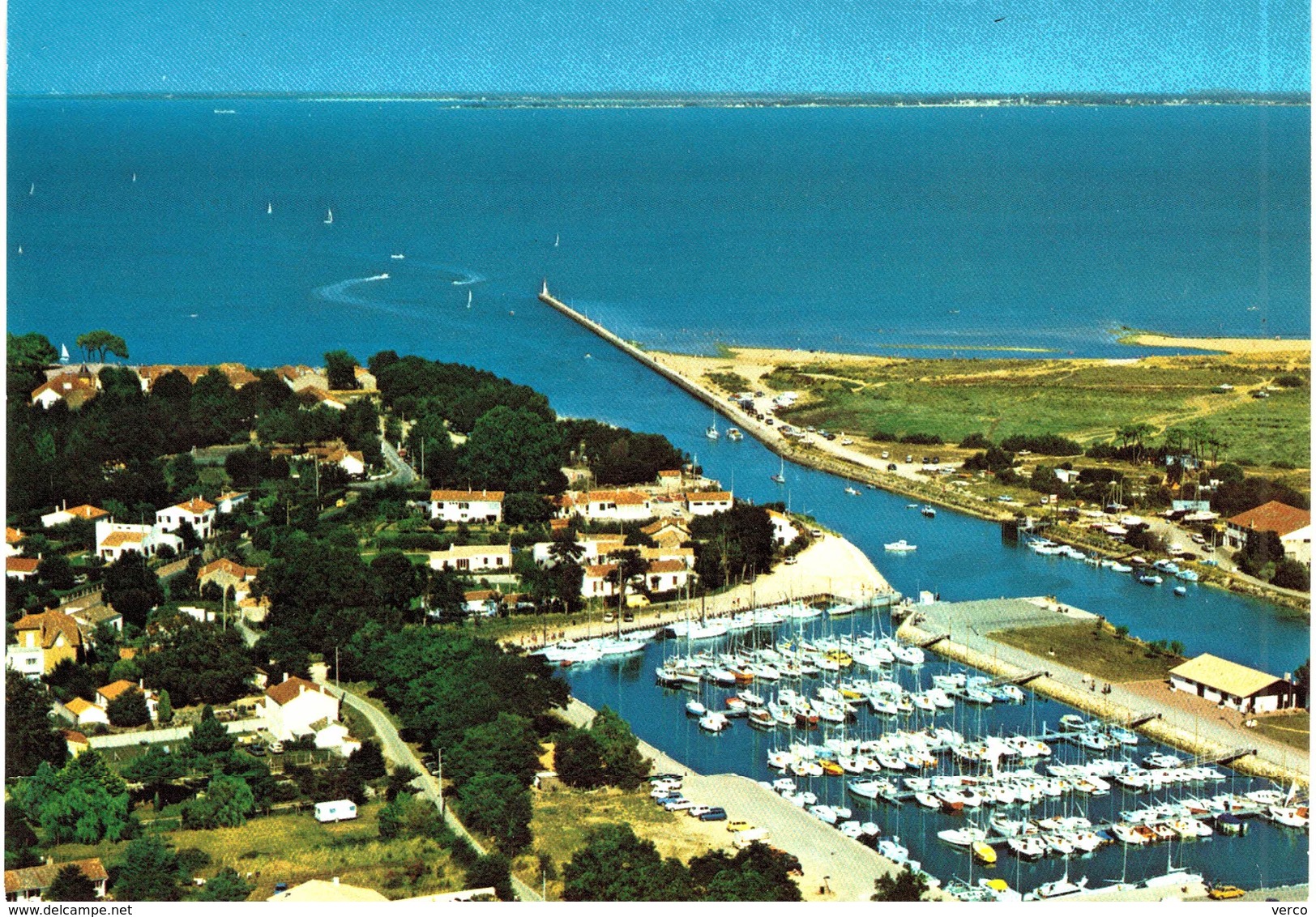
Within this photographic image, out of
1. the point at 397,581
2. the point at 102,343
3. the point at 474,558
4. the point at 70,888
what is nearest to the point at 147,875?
the point at 70,888

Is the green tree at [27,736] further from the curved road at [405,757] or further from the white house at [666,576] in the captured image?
the white house at [666,576]

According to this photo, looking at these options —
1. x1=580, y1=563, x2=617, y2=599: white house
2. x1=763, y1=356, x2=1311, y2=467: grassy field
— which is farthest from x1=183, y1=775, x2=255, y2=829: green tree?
x1=763, y1=356, x2=1311, y2=467: grassy field

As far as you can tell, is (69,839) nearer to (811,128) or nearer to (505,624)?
(505,624)

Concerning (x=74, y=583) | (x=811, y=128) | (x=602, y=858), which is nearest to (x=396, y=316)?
(x=74, y=583)

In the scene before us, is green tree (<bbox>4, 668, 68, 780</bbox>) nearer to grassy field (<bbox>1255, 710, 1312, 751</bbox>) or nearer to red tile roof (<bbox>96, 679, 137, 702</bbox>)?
red tile roof (<bbox>96, 679, 137, 702</bbox>)

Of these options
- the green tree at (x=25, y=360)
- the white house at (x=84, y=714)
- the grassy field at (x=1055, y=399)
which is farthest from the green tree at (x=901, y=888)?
the green tree at (x=25, y=360)
